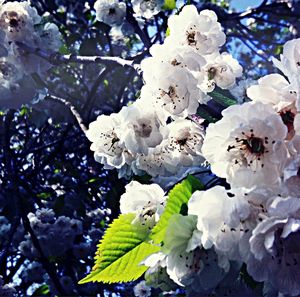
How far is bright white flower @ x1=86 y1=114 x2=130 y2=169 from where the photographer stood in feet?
3.58

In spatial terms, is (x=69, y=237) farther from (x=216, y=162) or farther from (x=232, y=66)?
(x=216, y=162)

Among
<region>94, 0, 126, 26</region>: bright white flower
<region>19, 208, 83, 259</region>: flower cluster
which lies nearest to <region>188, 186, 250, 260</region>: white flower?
<region>94, 0, 126, 26</region>: bright white flower

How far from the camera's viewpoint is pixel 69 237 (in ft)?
11.8

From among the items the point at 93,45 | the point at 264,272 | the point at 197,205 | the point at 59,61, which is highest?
the point at 93,45

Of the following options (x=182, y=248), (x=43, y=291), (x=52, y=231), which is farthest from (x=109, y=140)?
(x=43, y=291)

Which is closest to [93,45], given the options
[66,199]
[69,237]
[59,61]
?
[66,199]

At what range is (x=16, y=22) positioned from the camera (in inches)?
60.5

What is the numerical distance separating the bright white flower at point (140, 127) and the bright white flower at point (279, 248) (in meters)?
0.31

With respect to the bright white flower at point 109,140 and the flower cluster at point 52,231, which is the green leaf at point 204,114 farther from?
the flower cluster at point 52,231

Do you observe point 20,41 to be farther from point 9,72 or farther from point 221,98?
point 221,98

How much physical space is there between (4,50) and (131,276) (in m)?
0.82

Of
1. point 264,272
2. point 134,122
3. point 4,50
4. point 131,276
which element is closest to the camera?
point 264,272

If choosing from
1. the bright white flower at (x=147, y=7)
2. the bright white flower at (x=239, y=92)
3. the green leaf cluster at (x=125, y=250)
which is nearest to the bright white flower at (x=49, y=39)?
the bright white flower at (x=239, y=92)

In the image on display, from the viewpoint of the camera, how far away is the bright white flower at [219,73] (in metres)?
1.11
